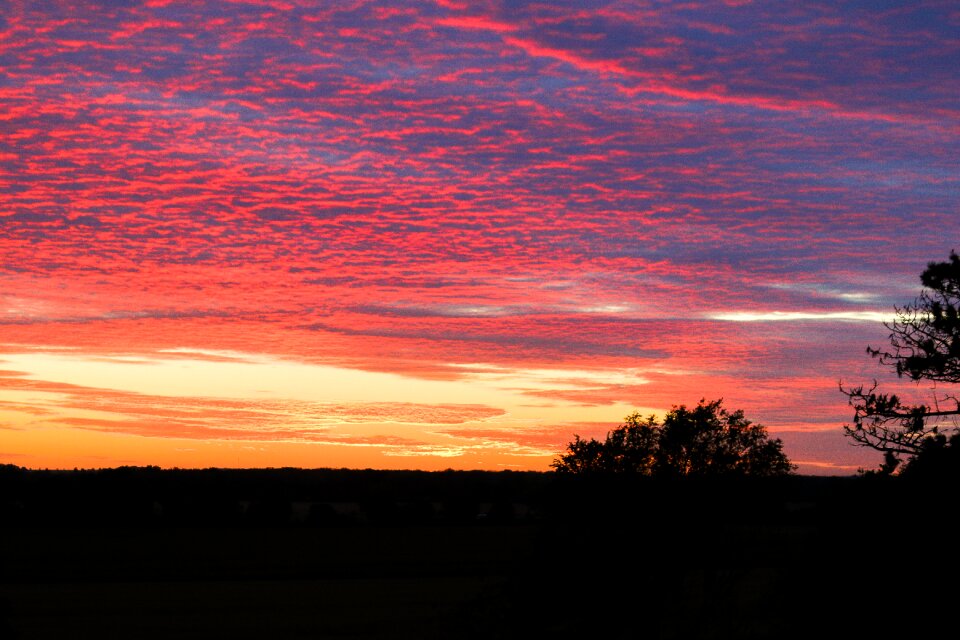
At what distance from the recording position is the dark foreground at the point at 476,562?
42.7ft

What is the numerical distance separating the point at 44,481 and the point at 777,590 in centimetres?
9711

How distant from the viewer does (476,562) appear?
71.1 m

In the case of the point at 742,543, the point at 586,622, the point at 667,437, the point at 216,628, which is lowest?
the point at 216,628

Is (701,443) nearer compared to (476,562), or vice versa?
(476,562)

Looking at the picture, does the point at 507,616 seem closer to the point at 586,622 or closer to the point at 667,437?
the point at 586,622

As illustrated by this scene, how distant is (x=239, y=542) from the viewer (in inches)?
3246

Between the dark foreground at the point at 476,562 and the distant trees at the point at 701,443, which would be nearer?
the dark foreground at the point at 476,562

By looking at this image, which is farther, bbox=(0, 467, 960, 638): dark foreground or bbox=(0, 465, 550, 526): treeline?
bbox=(0, 465, 550, 526): treeline

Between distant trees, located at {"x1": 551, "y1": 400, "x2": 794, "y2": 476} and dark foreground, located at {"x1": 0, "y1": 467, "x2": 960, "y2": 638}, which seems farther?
distant trees, located at {"x1": 551, "y1": 400, "x2": 794, "y2": 476}

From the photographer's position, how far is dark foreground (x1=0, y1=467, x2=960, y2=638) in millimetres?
13008

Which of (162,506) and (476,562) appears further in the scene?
(162,506)

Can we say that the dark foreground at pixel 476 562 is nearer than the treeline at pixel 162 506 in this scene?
Yes

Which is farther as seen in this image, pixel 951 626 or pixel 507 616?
pixel 507 616

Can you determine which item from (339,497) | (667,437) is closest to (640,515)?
(667,437)
